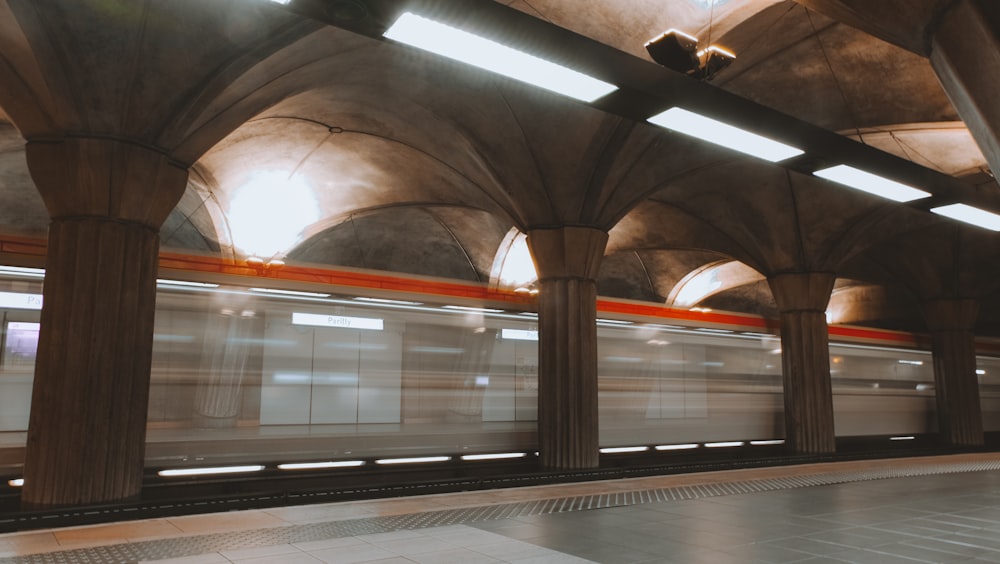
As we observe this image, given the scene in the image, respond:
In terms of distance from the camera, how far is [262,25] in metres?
7.69

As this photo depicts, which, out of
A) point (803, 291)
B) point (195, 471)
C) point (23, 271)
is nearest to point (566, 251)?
point (195, 471)

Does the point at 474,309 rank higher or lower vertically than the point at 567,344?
higher

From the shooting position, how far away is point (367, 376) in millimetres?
9781

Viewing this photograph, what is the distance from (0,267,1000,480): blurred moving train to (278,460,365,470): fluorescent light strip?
0.06 metres

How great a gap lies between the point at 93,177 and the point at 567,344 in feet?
22.4

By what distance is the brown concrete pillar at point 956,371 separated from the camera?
18.3 metres

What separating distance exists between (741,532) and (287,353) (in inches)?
244

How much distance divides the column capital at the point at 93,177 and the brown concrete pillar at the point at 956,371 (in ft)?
63.6

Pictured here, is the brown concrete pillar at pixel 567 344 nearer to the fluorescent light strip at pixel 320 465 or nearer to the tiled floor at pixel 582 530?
the tiled floor at pixel 582 530

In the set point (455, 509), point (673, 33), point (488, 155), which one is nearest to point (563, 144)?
point (488, 155)

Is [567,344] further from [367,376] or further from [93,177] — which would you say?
[93,177]

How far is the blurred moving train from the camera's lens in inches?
334

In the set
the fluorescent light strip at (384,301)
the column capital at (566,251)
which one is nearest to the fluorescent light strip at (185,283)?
the fluorescent light strip at (384,301)

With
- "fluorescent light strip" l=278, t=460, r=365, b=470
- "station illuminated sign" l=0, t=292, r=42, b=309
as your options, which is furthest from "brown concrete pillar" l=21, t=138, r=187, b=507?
"fluorescent light strip" l=278, t=460, r=365, b=470
